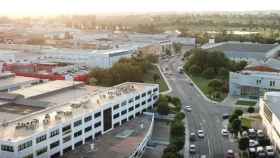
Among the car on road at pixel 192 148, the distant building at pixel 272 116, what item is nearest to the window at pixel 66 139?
the car on road at pixel 192 148

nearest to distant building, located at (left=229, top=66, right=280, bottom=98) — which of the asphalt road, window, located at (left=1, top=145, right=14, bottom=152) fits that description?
the asphalt road

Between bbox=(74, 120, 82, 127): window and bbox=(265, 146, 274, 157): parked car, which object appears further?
bbox=(265, 146, 274, 157): parked car

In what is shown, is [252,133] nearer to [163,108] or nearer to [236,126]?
[236,126]

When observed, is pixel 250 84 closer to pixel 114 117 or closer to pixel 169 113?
pixel 169 113

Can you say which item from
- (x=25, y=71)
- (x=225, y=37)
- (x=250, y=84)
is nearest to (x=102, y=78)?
(x=25, y=71)

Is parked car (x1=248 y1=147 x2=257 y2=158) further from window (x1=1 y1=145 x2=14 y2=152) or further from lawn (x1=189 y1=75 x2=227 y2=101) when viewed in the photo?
lawn (x1=189 y1=75 x2=227 y2=101)
